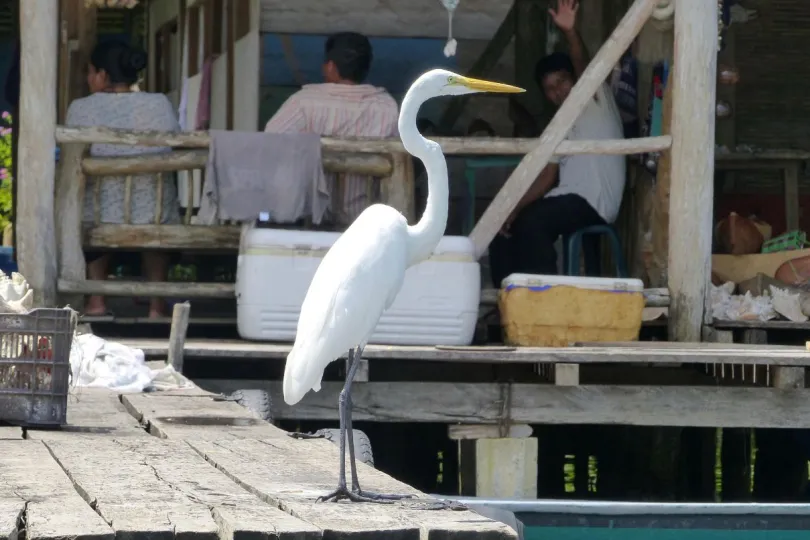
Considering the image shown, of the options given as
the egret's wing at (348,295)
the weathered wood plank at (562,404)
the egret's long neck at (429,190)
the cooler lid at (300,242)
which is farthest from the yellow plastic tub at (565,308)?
the egret's wing at (348,295)

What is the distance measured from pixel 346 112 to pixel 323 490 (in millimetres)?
4333

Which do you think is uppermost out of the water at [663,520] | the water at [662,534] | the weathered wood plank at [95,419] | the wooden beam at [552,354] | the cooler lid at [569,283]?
the cooler lid at [569,283]

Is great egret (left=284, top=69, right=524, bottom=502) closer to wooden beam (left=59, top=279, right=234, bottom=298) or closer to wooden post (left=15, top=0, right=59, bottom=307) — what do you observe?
wooden beam (left=59, top=279, right=234, bottom=298)

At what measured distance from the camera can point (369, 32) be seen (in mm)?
9820

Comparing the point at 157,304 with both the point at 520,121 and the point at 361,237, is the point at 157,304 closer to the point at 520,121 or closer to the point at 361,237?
the point at 520,121

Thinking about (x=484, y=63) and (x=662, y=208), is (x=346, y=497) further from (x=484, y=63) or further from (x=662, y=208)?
(x=484, y=63)

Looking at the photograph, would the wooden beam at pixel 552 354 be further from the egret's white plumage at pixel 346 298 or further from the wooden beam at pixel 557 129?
the egret's white plumage at pixel 346 298

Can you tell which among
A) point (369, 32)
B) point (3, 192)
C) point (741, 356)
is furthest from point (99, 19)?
point (741, 356)

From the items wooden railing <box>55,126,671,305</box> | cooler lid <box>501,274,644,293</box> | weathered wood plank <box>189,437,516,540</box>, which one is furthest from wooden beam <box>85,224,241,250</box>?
weathered wood plank <box>189,437,516,540</box>

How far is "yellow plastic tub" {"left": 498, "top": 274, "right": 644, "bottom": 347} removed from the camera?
7781mm

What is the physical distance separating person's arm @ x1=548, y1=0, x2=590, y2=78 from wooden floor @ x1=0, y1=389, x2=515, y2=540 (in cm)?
375

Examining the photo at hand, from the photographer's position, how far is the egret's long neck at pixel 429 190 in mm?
5004

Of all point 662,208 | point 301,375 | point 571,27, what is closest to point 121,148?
point 571,27

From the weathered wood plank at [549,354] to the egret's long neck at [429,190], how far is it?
2.16 metres
